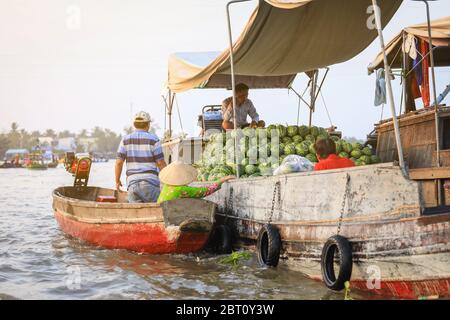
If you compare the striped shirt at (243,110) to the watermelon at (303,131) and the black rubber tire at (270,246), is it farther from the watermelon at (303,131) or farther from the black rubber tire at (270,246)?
the black rubber tire at (270,246)

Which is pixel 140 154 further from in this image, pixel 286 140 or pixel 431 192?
pixel 431 192

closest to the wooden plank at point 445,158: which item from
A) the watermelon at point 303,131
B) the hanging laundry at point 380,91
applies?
the watermelon at point 303,131

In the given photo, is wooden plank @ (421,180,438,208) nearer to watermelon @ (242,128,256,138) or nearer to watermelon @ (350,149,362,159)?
watermelon @ (350,149,362,159)

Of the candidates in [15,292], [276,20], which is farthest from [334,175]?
[15,292]

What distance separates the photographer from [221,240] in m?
6.76

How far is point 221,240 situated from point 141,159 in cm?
169

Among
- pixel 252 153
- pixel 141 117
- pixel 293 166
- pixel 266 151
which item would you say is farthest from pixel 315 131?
pixel 141 117

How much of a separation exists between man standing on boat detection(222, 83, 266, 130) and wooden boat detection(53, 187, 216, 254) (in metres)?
2.87

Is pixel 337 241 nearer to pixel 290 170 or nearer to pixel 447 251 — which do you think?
pixel 447 251

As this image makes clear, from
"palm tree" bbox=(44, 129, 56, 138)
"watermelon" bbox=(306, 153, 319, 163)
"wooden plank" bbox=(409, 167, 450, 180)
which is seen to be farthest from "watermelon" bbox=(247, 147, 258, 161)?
"palm tree" bbox=(44, 129, 56, 138)

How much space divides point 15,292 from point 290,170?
3.46 m

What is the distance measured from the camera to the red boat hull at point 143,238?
21.2ft

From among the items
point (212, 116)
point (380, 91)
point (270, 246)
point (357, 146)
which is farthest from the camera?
point (380, 91)

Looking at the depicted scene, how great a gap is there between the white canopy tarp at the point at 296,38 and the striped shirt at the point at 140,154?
120 centimetres
